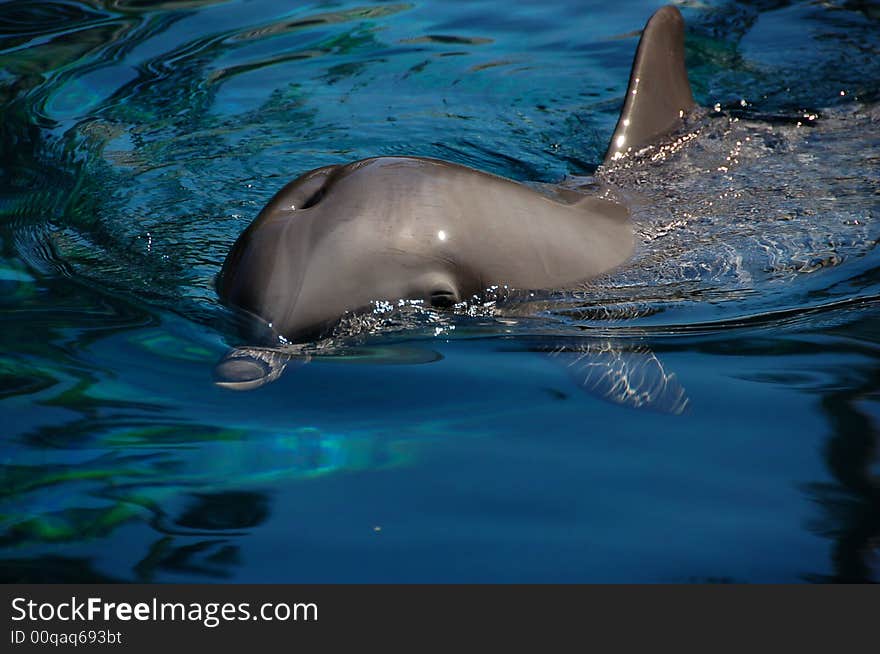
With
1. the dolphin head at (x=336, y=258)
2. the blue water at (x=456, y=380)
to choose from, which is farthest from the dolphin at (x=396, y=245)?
the blue water at (x=456, y=380)

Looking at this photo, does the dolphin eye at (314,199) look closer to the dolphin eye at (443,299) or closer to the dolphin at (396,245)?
the dolphin at (396,245)

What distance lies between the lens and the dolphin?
4.10 metres

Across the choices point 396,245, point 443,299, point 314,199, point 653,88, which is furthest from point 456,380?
point 653,88

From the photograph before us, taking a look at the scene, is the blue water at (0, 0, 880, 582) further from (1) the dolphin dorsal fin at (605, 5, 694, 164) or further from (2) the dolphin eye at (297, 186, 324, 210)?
(2) the dolphin eye at (297, 186, 324, 210)

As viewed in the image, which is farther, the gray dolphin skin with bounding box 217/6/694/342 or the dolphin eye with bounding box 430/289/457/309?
the dolphin eye with bounding box 430/289/457/309

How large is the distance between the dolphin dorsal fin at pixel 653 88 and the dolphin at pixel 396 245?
5.15ft

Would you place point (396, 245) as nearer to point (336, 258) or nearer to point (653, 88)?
point (336, 258)

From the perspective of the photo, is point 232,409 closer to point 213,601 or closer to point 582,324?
point 213,601

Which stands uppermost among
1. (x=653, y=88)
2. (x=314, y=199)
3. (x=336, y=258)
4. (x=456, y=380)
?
(x=653, y=88)

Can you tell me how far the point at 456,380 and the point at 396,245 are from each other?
1.89ft

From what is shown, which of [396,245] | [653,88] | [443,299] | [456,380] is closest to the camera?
[456,380]

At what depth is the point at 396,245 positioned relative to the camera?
420 cm

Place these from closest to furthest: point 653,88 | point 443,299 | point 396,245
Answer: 1. point 396,245
2. point 443,299
3. point 653,88

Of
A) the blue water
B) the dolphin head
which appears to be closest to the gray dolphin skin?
the dolphin head
